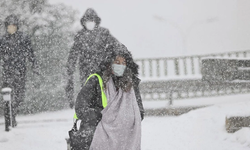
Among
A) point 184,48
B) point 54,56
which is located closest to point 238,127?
point 54,56

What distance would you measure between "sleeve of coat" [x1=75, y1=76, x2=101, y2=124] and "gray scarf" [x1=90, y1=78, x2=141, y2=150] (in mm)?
96

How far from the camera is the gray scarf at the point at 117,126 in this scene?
2.75 meters

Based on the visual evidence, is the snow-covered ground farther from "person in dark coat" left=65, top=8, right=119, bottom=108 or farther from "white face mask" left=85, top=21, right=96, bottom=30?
"white face mask" left=85, top=21, right=96, bottom=30

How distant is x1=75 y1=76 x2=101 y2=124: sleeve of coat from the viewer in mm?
2719

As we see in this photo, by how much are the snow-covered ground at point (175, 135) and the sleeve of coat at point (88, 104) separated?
5.70 feet

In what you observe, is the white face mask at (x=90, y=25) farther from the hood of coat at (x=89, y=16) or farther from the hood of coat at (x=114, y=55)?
the hood of coat at (x=114, y=55)

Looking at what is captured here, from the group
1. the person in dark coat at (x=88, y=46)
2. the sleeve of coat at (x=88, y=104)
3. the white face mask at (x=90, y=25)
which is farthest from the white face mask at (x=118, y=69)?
the white face mask at (x=90, y=25)

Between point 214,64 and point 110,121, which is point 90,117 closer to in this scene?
point 110,121

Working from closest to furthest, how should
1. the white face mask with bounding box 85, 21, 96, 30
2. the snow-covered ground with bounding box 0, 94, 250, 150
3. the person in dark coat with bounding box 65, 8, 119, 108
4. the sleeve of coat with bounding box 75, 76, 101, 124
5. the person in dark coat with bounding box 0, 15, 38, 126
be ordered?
the sleeve of coat with bounding box 75, 76, 101, 124 < the snow-covered ground with bounding box 0, 94, 250, 150 < the person in dark coat with bounding box 65, 8, 119, 108 < the white face mask with bounding box 85, 21, 96, 30 < the person in dark coat with bounding box 0, 15, 38, 126

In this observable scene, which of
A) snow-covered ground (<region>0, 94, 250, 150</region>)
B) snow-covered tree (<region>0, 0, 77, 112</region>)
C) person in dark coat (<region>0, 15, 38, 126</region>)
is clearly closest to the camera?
snow-covered ground (<region>0, 94, 250, 150</region>)

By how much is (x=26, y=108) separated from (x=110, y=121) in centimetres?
587

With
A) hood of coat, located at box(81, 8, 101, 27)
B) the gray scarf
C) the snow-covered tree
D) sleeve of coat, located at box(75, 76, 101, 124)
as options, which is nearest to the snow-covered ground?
the gray scarf

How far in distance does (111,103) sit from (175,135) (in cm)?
231

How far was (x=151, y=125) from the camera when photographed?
18.7 ft
